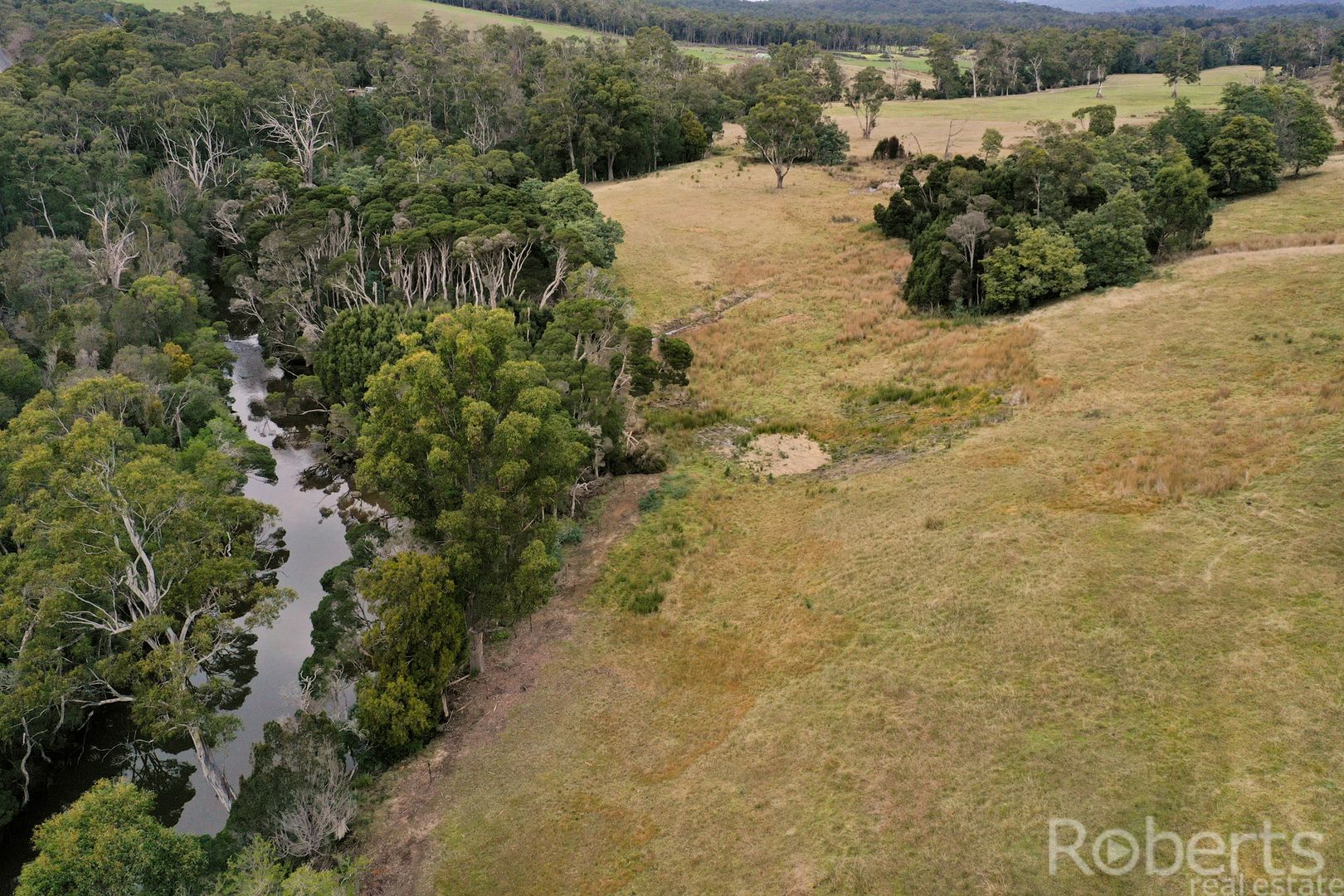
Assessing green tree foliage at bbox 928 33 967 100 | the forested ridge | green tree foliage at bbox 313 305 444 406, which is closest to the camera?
the forested ridge

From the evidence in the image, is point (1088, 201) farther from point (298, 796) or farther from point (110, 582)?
point (110, 582)

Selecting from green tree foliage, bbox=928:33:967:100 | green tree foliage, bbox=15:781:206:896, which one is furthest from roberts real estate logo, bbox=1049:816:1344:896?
green tree foliage, bbox=928:33:967:100

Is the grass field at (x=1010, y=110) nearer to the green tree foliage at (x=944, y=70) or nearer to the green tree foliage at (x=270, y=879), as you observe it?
the green tree foliage at (x=944, y=70)

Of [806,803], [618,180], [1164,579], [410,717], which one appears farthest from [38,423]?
[618,180]

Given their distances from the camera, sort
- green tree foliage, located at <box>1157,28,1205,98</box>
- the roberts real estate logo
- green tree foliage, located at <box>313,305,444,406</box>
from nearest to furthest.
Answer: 1. the roberts real estate logo
2. green tree foliage, located at <box>313,305,444,406</box>
3. green tree foliage, located at <box>1157,28,1205,98</box>

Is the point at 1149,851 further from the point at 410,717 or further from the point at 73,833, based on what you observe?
the point at 73,833

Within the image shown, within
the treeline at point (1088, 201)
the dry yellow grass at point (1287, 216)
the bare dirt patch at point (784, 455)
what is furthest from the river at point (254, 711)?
the dry yellow grass at point (1287, 216)

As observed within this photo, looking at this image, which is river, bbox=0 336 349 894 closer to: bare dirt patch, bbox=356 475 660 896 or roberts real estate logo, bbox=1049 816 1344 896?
bare dirt patch, bbox=356 475 660 896

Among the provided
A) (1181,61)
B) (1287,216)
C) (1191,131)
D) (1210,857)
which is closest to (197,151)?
(1191,131)
